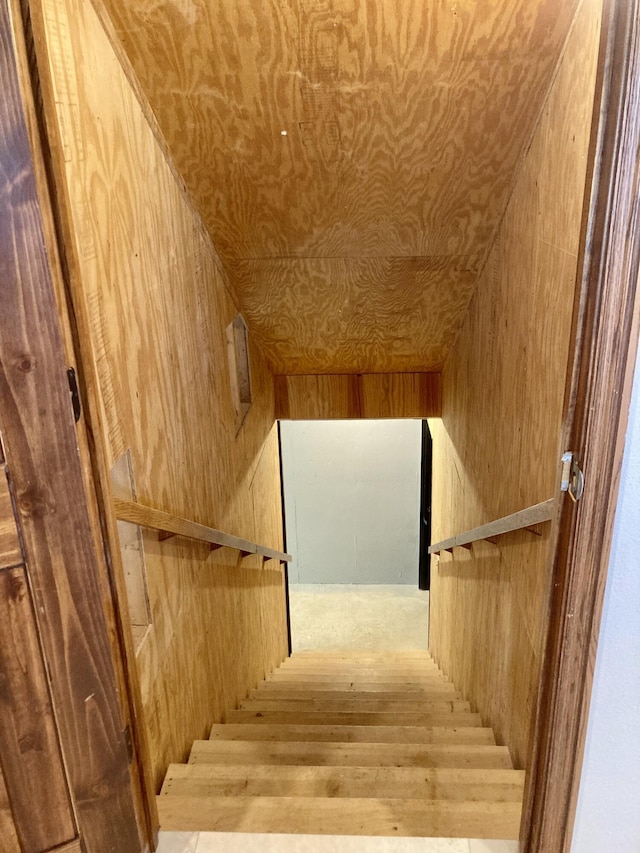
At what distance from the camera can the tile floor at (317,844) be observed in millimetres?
1434

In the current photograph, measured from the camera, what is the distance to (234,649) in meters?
2.93

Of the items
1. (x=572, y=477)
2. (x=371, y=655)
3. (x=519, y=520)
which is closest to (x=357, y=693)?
(x=371, y=655)

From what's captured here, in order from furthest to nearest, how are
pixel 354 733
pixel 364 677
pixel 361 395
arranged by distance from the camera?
pixel 361 395
pixel 364 677
pixel 354 733

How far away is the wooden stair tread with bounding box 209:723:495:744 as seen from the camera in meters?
2.28

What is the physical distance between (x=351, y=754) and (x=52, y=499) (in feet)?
5.33

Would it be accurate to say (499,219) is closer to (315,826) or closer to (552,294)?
(552,294)

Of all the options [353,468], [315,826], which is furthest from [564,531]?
[353,468]

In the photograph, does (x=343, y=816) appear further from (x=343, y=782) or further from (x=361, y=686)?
(x=361, y=686)

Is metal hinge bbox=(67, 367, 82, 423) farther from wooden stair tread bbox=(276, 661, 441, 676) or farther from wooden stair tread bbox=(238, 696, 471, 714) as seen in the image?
wooden stair tread bbox=(276, 661, 441, 676)

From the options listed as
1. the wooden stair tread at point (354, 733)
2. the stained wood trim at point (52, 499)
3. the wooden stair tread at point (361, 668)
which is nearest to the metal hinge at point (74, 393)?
the stained wood trim at point (52, 499)

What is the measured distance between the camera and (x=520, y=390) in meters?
1.95

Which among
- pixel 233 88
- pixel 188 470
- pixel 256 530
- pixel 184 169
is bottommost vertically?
pixel 256 530

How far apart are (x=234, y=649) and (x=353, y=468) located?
10.0ft

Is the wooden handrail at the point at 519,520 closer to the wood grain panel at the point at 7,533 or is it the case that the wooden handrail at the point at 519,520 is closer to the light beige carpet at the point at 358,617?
the wood grain panel at the point at 7,533
